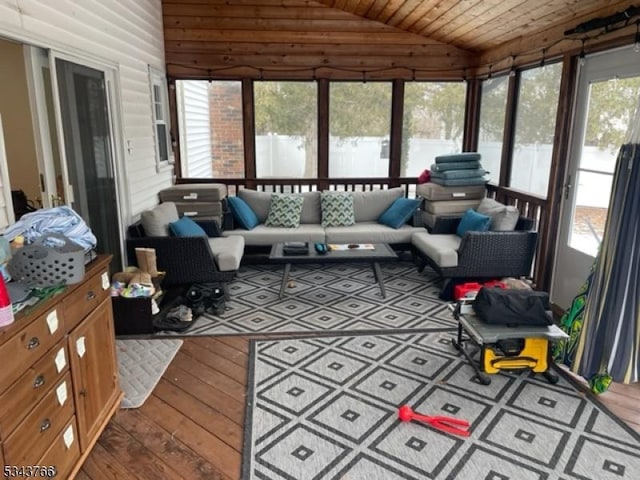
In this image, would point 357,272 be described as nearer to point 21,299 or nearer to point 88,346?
point 88,346

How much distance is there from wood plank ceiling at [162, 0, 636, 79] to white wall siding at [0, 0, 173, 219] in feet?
1.18

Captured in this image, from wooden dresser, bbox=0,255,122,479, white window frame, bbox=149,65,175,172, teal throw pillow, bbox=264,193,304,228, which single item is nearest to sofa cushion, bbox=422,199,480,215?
teal throw pillow, bbox=264,193,304,228

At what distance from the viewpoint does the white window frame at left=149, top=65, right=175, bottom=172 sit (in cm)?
502

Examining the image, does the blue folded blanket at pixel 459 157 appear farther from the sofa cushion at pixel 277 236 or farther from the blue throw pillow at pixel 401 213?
the sofa cushion at pixel 277 236

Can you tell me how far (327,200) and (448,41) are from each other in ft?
7.55

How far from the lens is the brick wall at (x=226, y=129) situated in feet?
18.7

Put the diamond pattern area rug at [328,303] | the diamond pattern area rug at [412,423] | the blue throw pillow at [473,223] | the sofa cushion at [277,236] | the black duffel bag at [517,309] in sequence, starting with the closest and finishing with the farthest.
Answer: the diamond pattern area rug at [412,423] → the black duffel bag at [517,309] → the diamond pattern area rug at [328,303] → the blue throw pillow at [473,223] → the sofa cushion at [277,236]

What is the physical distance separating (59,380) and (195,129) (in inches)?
167

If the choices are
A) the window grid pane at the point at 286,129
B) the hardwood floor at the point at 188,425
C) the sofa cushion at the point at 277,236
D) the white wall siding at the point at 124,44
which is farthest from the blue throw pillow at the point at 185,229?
the window grid pane at the point at 286,129

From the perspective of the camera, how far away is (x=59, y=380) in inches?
76.5

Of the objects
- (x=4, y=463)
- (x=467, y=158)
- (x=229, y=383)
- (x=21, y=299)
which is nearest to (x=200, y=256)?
(x=229, y=383)

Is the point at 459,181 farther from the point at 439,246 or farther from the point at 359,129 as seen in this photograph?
the point at 359,129

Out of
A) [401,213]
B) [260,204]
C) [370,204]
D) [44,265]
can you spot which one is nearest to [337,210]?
[370,204]

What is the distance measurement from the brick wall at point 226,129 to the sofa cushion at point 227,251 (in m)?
1.38
